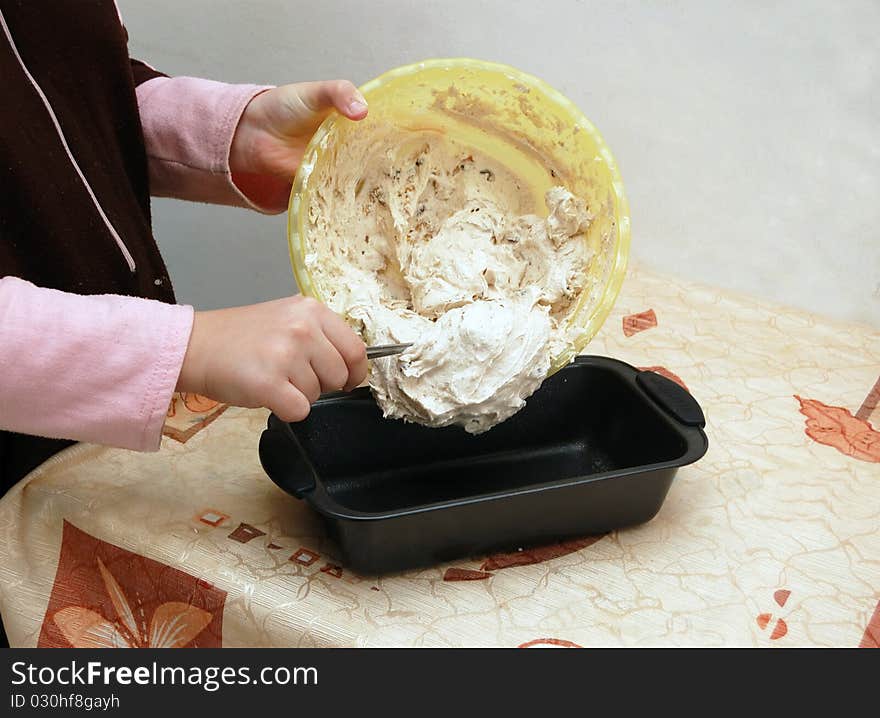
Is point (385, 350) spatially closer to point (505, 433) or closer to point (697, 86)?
point (505, 433)

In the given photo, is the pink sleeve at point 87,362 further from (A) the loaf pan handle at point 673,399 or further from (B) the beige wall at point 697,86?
(B) the beige wall at point 697,86

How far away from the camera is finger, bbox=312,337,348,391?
539 mm

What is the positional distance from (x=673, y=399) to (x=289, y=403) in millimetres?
274

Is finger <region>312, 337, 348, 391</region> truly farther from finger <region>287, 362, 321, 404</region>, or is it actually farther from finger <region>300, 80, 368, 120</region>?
finger <region>300, 80, 368, 120</region>

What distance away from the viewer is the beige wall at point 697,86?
90 cm

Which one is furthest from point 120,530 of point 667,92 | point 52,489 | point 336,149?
point 667,92

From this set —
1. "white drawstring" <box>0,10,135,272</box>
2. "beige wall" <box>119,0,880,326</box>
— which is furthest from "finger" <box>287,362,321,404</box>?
"beige wall" <box>119,0,880,326</box>

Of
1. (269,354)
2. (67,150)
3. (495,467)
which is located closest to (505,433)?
(495,467)

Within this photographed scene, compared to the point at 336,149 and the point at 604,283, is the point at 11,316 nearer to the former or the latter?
the point at 336,149

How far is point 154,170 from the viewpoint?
2.52 ft

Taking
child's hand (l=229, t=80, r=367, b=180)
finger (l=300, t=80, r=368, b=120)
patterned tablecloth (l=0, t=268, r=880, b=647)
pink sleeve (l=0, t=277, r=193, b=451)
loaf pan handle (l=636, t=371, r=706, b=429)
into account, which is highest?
finger (l=300, t=80, r=368, b=120)

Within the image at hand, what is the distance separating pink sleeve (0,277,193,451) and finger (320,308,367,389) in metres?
0.08
